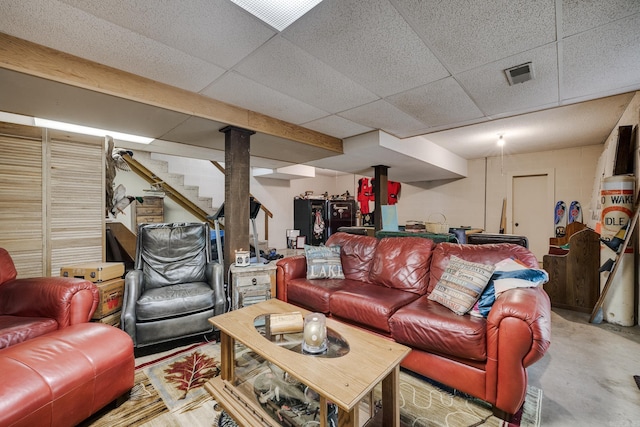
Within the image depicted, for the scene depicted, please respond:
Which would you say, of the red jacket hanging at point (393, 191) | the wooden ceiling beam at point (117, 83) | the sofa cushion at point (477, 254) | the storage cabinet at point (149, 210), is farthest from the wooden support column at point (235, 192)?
the red jacket hanging at point (393, 191)

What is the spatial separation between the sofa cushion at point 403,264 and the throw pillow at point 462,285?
1.06ft

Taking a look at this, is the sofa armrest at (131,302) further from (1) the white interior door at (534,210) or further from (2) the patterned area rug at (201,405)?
(1) the white interior door at (534,210)

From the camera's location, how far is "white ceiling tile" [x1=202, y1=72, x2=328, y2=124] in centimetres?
238

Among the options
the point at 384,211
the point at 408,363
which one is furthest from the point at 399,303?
the point at 384,211

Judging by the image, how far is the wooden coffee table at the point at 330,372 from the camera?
3.41 ft

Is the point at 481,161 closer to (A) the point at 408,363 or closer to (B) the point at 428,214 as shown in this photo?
(B) the point at 428,214

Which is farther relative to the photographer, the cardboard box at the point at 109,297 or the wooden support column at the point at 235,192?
the wooden support column at the point at 235,192

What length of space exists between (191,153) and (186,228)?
2.19 metres

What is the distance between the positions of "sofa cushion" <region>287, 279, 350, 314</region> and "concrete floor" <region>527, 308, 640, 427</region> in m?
1.57

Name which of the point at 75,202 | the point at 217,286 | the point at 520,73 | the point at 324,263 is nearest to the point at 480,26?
the point at 520,73

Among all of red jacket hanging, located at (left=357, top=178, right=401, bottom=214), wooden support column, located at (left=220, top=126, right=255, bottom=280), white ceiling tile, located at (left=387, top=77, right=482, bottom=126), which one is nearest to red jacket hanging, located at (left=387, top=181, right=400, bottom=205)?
red jacket hanging, located at (left=357, top=178, right=401, bottom=214)

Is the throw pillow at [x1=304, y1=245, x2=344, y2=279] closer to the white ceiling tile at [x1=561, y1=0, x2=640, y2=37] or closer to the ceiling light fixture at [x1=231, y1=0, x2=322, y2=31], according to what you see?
the ceiling light fixture at [x1=231, y1=0, x2=322, y2=31]

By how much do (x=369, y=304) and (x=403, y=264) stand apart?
2.19 ft

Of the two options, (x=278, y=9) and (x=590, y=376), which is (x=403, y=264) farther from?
(x=278, y=9)
